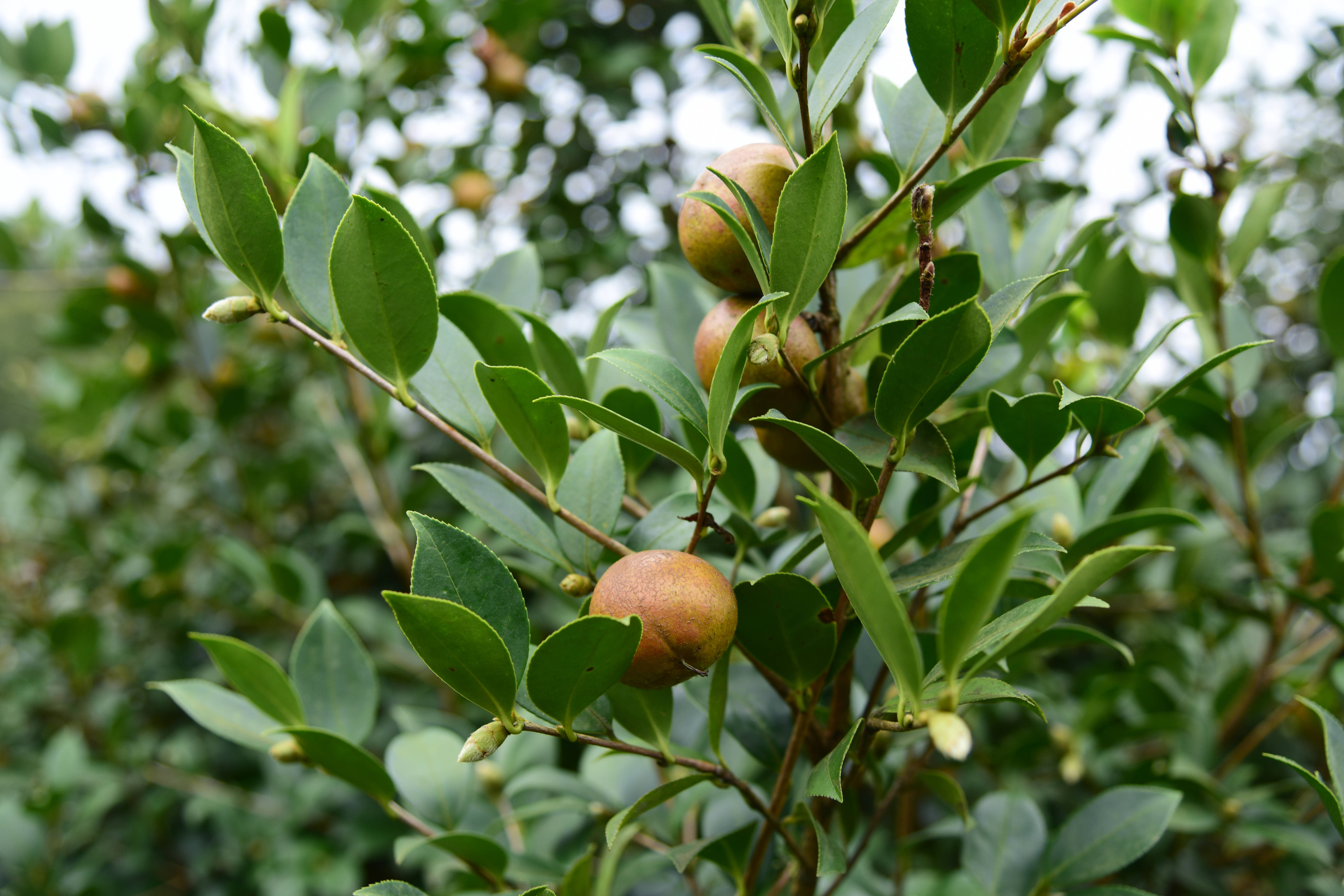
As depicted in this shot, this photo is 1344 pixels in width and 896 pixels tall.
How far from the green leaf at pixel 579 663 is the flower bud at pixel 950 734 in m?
0.14

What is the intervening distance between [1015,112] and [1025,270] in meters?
0.15

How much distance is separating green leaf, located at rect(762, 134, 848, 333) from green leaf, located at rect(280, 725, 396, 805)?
442 mm

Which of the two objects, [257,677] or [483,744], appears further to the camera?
[257,677]

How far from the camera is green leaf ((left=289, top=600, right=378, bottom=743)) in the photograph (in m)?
0.78

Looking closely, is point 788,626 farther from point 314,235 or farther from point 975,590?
point 314,235

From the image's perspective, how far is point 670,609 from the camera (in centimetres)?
47

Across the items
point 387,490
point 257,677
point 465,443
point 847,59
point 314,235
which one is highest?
point 847,59

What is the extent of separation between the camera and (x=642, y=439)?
472mm

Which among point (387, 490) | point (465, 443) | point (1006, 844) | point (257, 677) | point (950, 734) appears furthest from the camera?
point (387, 490)

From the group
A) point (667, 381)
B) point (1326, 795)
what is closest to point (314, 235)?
point (667, 381)

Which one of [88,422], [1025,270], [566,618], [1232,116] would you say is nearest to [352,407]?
[566,618]

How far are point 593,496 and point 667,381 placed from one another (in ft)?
0.50

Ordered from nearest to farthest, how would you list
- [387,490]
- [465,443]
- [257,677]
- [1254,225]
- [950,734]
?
[950,734] < [465,443] < [257,677] < [1254,225] < [387,490]

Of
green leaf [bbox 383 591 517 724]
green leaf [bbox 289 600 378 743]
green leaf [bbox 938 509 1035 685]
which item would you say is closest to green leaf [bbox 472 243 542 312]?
green leaf [bbox 289 600 378 743]
